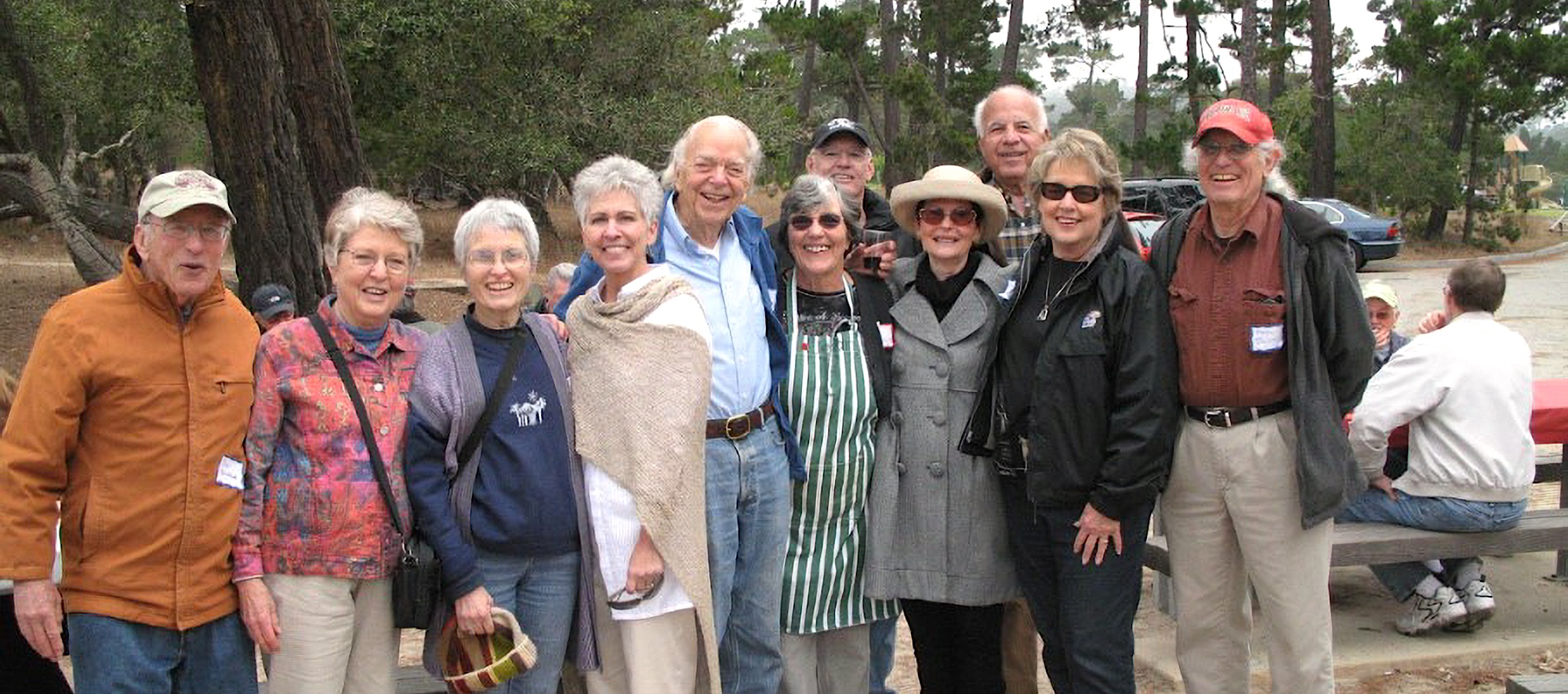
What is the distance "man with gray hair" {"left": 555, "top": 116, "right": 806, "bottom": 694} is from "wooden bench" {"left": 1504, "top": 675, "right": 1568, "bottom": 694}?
6.37ft

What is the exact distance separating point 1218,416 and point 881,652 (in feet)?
4.06

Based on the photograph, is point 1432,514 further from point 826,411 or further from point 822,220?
point 822,220

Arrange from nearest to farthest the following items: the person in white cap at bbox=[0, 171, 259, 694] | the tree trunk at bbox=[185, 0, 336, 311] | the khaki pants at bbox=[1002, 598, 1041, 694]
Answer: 1. the person in white cap at bbox=[0, 171, 259, 694]
2. the khaki pants at bbox=[1002, 598, 1041, 694]
3. the tree trunk at bbox=[185, 0, 336, 311]

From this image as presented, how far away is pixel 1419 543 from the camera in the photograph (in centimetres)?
448

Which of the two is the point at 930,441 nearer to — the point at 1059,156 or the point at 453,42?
the point at 1059,156

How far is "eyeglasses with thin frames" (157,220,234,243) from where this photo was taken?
2750 millimetres

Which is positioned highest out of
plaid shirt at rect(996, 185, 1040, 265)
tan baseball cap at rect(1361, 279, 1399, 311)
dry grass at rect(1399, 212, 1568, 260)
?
plaid shirt at rect(996, 185, 1040, 265)

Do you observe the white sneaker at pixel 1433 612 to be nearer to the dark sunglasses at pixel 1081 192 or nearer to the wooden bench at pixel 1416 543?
the wooden bench at pixel 1416 543

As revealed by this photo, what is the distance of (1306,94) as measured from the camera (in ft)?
83.0

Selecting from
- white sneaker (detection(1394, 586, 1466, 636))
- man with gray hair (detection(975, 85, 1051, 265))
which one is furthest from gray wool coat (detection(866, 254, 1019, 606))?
white sneaker (detection(1394, 586, 1466, 636))

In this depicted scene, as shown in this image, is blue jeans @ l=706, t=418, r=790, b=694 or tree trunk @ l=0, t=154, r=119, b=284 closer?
blue jeans @ l=706, t=418, r=790, b=694

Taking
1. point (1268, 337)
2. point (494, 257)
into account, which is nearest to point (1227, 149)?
point (1268, 337)

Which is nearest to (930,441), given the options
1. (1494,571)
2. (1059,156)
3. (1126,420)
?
(1126,420)

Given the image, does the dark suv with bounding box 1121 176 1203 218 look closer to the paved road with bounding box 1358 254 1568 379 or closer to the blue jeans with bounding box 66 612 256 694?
the paved road with bounding box 1358 254 1568 379
